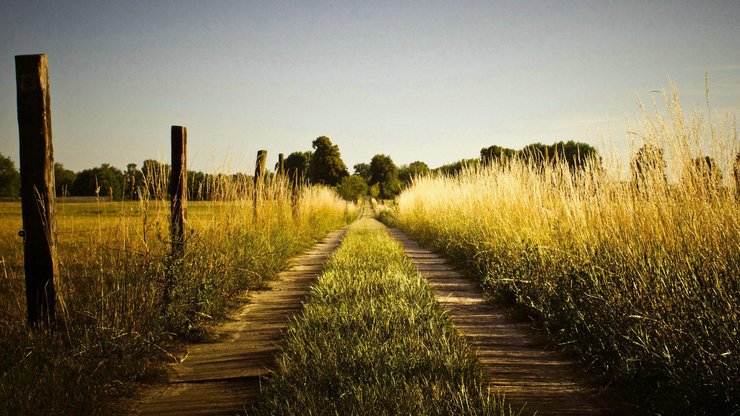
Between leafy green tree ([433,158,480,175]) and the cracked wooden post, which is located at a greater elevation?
leafy green tree ([433,158,480,175])

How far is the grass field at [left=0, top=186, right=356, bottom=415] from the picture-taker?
2227 millimetres

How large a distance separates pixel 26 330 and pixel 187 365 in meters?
1.12

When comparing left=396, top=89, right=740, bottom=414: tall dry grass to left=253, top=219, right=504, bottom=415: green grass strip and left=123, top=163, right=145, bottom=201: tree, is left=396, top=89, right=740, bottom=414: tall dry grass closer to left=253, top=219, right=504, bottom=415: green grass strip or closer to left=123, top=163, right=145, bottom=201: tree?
left=253, top=219, right=504, bottom=415: green grass strip

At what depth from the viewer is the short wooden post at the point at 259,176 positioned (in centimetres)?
726

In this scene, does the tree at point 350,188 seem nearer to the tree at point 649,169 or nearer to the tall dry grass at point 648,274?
the tall dry grass at point 648,274

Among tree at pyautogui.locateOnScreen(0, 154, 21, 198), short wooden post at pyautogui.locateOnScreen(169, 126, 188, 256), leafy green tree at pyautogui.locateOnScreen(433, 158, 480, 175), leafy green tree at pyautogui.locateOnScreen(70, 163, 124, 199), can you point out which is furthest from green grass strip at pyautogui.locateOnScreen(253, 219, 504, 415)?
→ tree at pyautogui.locateOnScreen(0, 154, 21, 198)

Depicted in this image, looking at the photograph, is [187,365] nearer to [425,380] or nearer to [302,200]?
[425,380]

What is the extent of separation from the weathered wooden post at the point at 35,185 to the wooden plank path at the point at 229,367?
110 centimetres

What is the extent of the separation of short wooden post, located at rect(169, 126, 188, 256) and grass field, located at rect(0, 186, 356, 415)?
104 millimetres

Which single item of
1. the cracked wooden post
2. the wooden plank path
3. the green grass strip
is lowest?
the wooden plank path

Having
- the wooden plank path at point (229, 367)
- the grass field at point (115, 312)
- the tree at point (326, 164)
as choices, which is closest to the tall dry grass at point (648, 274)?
the wooden plank path at point (229, 367)

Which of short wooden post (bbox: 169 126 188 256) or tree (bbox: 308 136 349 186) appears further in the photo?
tree (bbox: 308 136 349 186)

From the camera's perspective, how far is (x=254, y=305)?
4.32m

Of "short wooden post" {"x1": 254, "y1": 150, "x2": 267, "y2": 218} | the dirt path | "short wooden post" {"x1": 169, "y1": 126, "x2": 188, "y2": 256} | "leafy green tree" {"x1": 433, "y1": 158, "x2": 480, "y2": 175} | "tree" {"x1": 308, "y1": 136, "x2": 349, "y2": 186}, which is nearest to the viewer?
the dirt path
